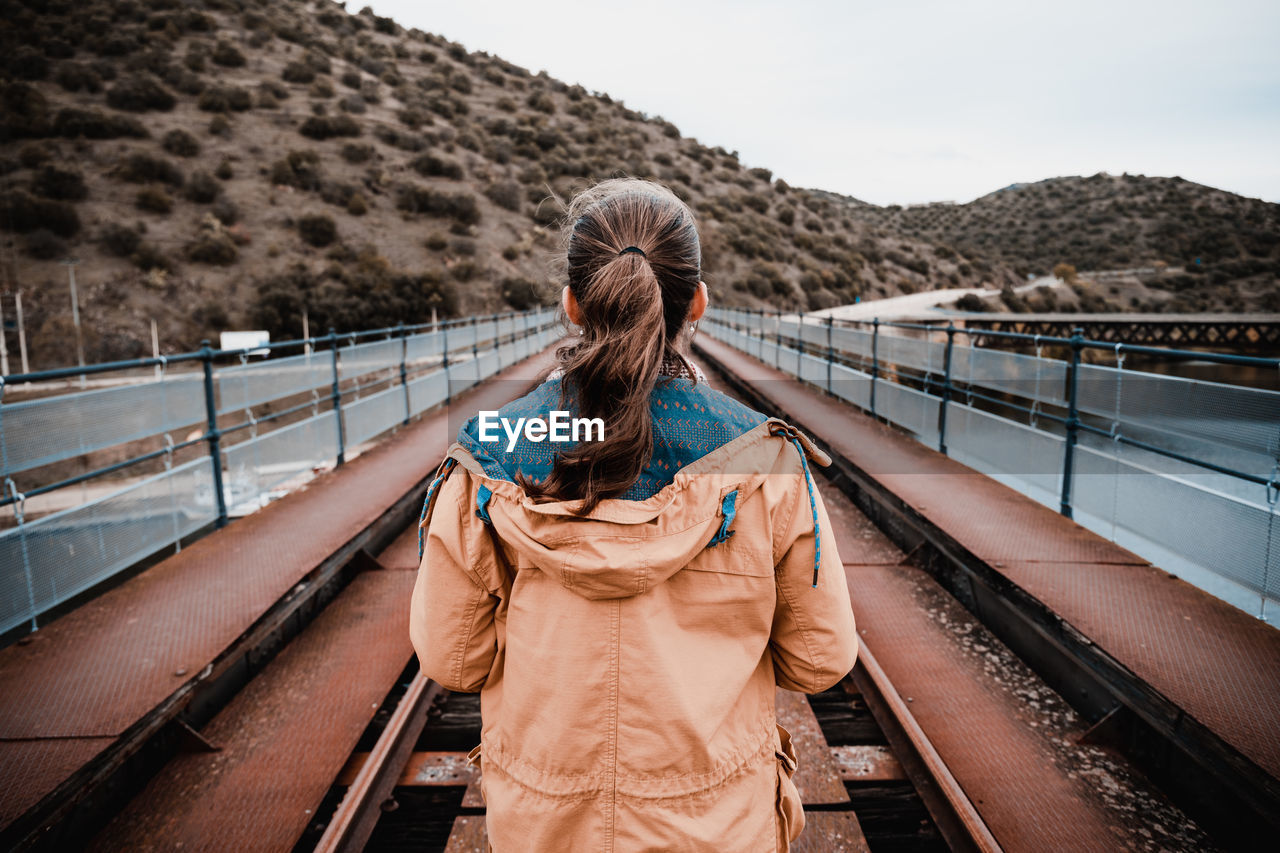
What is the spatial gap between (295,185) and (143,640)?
153ft

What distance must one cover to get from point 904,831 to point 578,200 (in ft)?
9.22

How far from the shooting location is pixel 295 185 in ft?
142

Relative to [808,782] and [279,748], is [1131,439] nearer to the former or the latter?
[808,782]

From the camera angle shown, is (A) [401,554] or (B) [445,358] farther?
(B) [445,358]

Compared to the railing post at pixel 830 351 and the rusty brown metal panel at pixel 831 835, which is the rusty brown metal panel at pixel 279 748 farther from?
the railing post at pixel 830 351

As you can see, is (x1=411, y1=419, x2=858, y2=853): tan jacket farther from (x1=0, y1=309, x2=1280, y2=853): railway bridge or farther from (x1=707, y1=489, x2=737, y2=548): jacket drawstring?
(x1=0, y1=309, x2=1280, y2=853): railway bridge

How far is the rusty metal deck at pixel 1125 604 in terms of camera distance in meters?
2.95

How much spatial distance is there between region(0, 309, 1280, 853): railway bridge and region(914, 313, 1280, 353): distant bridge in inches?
1088

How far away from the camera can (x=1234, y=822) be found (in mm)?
2707

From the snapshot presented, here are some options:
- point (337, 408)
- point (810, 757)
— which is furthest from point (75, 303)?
point (810, 757)

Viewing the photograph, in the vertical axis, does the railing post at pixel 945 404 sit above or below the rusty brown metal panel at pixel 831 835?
above

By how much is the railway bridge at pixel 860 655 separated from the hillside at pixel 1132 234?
69.2 metres

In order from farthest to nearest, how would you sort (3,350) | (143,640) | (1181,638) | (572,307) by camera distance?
(3,350)
(143,640)
(1181,638)
(572,307)

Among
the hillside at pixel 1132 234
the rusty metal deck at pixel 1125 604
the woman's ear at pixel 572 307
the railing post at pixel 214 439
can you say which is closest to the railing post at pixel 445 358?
the railing post at pixel 214 439
